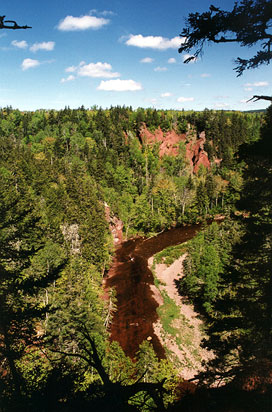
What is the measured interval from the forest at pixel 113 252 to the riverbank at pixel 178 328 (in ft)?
5.83

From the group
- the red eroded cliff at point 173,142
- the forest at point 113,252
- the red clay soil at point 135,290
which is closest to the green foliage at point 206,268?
the forest at point 113,252

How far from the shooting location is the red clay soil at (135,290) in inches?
1206

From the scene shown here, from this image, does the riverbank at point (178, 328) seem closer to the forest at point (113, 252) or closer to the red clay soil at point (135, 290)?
the red clay soil at point (135, 290)

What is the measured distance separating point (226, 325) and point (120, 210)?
5962 cm

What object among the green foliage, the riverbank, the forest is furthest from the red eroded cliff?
the riverbank

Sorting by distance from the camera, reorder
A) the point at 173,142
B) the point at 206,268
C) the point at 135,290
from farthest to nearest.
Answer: the point at 173,142 → the point at 135,290 → the point at 206,268

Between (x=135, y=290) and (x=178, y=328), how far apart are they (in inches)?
421

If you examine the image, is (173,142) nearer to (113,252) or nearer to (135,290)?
(113,252)

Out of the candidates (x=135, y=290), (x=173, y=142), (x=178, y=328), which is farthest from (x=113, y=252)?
(x=173, y=142)

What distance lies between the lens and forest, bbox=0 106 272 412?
8195 millimetres

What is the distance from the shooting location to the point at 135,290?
41031 millimetres

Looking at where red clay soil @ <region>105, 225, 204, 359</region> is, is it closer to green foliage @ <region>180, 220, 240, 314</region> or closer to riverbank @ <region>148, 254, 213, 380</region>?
riverbank @ <region>148, 254, 213, 380</region>

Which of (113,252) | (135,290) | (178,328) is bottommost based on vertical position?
(178,328)

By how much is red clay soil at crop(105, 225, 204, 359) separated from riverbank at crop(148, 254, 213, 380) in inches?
39.4
